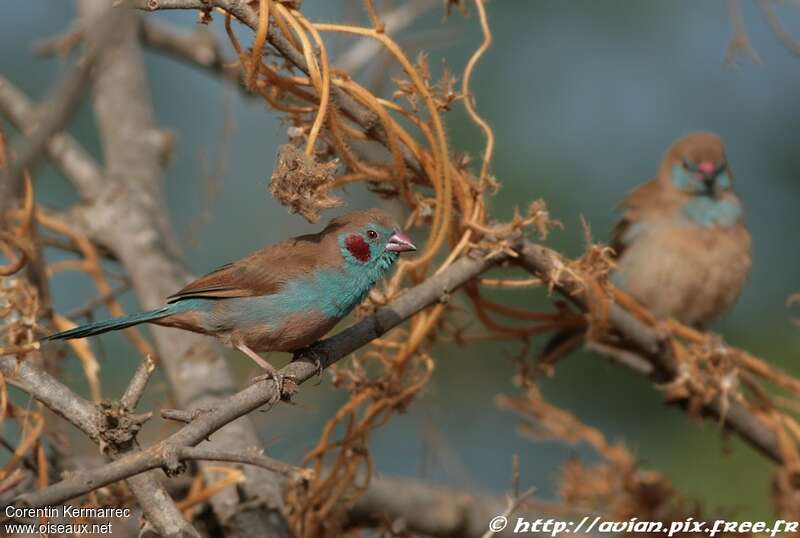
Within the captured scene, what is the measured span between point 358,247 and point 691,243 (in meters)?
3.08

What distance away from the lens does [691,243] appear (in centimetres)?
555

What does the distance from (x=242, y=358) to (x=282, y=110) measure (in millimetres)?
2272

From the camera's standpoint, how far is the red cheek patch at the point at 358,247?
2.99m

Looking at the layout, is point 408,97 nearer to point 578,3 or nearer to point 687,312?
point 687,312

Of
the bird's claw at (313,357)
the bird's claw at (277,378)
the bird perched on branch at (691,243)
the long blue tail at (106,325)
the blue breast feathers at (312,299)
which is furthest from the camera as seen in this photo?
the bird perched on branch at (691,243)

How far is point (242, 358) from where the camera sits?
476cm

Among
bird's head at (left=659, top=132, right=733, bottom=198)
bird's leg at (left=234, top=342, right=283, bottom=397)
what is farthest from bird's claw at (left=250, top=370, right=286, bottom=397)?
bird's head at (left=659, top=132, right=733, bottom=198)

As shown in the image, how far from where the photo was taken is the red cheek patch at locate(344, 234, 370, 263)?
9.82 feet

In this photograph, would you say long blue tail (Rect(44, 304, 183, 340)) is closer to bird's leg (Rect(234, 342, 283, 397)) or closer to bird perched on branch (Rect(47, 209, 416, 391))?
bird perched on branch (Rect(47, 209, 416, 391))

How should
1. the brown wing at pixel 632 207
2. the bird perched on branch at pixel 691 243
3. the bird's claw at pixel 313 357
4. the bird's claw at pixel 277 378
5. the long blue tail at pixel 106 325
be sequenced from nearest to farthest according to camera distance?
the bird's claw at pixel 277 378
the long blue tail at pixel 106 325
the bird's claw at pixel 313 357
the bird perched on branch at pixel 691 243
the brown wing at pixel 632 207

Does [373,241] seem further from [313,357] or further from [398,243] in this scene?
[313,357]

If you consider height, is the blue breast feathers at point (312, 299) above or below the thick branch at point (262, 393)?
above

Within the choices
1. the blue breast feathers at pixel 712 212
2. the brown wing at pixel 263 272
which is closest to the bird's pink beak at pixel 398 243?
the brown wing at pixel 263 272

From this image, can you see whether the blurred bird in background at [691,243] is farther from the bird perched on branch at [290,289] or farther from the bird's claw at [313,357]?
the bird's claw at [313,357]
